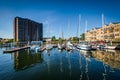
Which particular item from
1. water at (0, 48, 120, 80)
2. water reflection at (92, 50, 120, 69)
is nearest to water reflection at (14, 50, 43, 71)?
water at (0, 48, 120, 80)

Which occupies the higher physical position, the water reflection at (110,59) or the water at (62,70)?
the water reflection at (110,59)

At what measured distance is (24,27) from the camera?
598 ft

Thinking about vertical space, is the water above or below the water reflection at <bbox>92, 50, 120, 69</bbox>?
below

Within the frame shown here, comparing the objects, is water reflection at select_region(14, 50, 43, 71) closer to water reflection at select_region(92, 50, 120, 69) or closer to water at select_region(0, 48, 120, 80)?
water at select_region(0, 48, 120, 80)

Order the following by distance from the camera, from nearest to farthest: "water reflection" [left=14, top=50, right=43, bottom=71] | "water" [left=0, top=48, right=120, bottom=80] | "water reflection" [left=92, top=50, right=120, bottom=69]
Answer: "water" [left=0, top=48, right=120, bottom=80] < "water reflection" [left=92, top=50, right=120, bottom=69] < "water reflection" [left=14, top=50, right=43, bottom=71]

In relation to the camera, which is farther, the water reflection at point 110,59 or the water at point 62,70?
the water reflection at point 110,59

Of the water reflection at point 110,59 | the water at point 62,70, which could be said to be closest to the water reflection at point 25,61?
the water at point 62,70

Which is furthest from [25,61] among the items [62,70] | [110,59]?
[110,59]

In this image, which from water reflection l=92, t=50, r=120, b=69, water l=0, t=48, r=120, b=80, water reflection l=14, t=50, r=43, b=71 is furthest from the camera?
water reflection l=14, t=50, r=43, b=71


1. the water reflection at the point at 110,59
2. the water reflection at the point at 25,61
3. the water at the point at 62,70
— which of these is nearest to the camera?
the water at the point at 62,70

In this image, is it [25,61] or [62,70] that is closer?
[62,70]

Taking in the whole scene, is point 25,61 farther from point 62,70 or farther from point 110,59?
point 110,59

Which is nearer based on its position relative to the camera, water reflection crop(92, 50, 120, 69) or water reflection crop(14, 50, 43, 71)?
water reflection crop(92, 50, 120, 69)

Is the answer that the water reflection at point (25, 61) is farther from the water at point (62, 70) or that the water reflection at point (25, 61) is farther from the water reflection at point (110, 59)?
the water reflection at point (110, 59)
